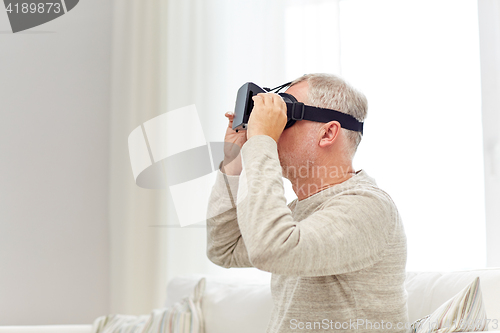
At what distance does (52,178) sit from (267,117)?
1272mm

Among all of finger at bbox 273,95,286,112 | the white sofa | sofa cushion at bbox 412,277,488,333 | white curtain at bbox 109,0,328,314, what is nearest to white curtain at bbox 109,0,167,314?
white curtain at bbox 109,0,328,314

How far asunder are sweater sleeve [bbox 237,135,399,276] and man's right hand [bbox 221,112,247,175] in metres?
0.19

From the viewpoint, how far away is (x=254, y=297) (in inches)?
45.2

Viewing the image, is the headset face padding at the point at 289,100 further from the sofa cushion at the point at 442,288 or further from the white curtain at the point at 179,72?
the white curtain at the point at 179,72

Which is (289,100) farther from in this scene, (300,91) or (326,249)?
(326,249)

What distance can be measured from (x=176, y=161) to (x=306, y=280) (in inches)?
38.4

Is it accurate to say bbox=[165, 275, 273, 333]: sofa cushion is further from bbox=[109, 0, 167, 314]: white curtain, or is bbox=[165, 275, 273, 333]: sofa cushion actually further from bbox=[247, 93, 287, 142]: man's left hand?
bbox=[247, 93, 287, 142]: man's left hand

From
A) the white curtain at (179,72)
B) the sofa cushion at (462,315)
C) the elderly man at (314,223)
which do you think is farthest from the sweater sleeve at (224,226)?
the white curtain at (179,72)

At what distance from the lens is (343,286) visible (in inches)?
27.8

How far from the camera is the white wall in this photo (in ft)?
5.31

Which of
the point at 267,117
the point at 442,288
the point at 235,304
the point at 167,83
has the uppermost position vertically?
the point at 167,83

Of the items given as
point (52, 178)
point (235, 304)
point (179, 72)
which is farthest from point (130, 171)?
point (235, 304)

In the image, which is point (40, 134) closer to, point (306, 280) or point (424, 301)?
point (306, 280)

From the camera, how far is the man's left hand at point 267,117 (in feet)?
2.34
